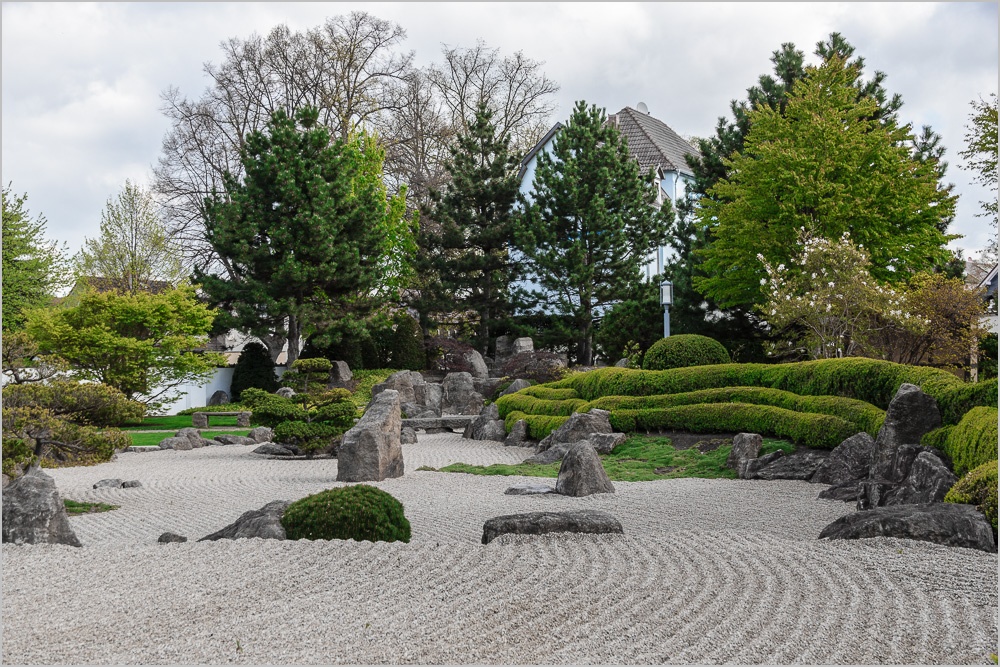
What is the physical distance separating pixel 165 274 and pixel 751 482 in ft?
89.0

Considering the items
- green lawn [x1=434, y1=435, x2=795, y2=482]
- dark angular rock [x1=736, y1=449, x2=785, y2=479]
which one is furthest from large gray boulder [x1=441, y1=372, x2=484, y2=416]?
dark angular rock [x1=736, y1=449, x2=785, y2=479]

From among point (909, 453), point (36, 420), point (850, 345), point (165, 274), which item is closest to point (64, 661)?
point (36, 420)

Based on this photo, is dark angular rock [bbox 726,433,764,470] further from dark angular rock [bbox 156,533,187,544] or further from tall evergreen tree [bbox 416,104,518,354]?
tall evergreen tree [bbox 416,104,518,354]

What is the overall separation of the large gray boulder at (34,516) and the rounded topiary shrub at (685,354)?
1312 cm

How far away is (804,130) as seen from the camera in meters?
23.8

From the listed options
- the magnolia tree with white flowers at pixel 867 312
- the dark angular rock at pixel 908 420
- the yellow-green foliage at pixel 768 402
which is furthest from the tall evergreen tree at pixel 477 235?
the dark angular rock at pixel 908 420

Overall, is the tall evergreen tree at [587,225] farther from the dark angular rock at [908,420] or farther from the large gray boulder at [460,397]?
the dark angular rock at [908,420]

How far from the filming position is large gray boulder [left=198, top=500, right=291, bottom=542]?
7.11m

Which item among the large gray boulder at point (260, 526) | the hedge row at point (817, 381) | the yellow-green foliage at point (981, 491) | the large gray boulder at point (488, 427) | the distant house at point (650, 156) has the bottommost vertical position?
the large gray boulder at point (260, 526)

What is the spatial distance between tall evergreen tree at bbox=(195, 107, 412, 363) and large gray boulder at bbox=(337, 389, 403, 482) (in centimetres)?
1700

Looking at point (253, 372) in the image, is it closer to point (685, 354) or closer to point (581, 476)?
point (685, 354)

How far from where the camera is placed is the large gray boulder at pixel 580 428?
15.8 m

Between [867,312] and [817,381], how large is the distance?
6944mm

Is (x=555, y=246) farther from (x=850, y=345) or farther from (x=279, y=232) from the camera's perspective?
(x=850, y=345)
